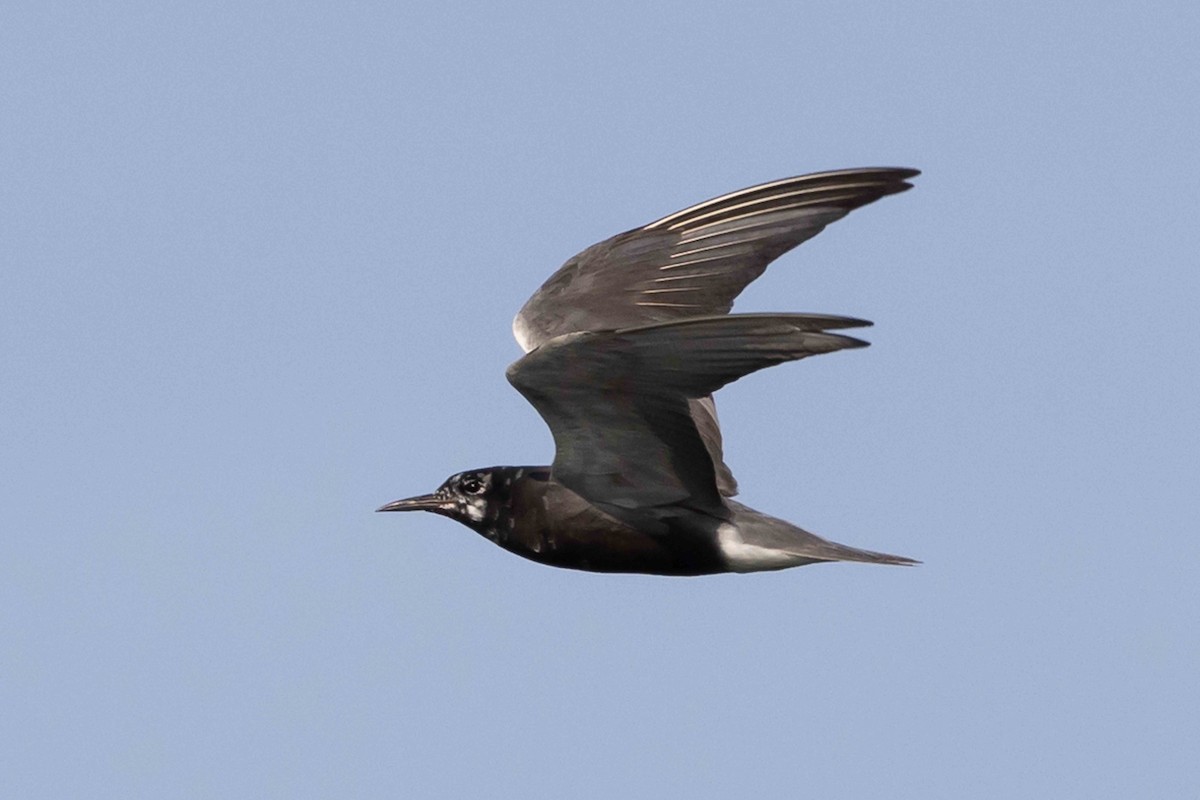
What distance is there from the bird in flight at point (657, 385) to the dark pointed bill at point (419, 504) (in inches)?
0.4

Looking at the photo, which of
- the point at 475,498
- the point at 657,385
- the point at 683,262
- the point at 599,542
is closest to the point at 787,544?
the point at 599,542

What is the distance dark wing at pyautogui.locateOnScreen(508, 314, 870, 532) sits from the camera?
939 centimetres

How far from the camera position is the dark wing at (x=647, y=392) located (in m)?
9.39

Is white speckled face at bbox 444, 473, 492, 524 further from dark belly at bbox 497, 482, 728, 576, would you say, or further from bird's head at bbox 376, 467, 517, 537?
dark belly at bbox 497, 482, 728, 576

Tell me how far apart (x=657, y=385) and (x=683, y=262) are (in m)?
2.71

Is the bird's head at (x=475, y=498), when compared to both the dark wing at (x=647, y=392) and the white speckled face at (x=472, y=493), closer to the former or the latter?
the white speckled face at (x=472, y=493)

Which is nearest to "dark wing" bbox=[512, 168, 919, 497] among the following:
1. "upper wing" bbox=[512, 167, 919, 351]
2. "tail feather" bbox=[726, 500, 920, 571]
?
"upper wing" bbox=[512, 167, 919, 351]

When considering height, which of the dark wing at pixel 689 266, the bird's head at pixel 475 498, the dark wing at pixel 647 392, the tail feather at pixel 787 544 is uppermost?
the dark wing at pixel 689 266

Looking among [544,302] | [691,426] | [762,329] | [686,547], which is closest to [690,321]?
[762,329]

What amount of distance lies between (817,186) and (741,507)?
84.9 inches

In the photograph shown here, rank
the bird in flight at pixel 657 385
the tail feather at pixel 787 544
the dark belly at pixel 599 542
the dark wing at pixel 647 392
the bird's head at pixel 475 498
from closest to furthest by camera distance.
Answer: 1. the dark wing at pixel 647 392
2. the bird in flight at pixel 657 385
3. the tail feather at pixel 787 544
4. the dark belly at pixel 599 542
5. the bird's head at pixel 475 498

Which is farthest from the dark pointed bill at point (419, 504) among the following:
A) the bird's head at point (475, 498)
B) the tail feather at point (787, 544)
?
the tail feather at point (787, 544)

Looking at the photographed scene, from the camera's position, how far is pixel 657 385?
1043cm

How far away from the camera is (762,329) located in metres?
9.34
